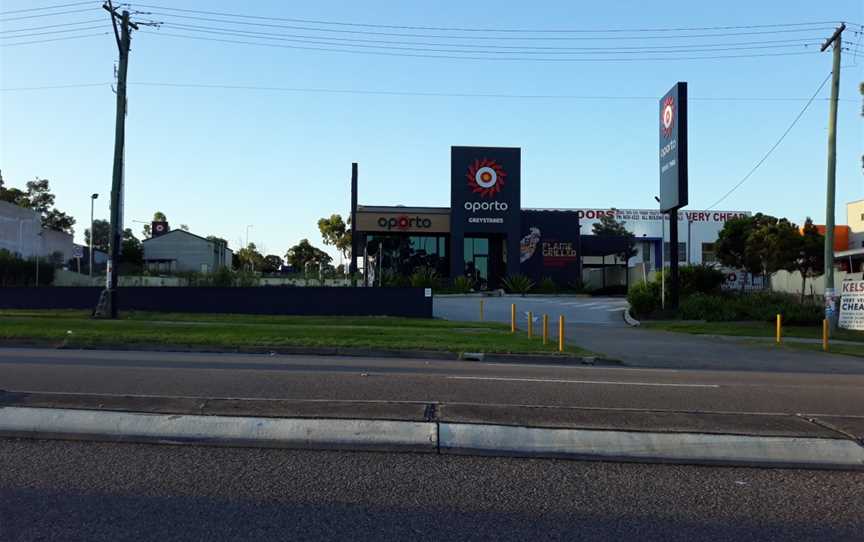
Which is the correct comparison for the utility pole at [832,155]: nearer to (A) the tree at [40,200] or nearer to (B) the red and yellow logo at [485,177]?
(B) the red and yellow logo at [485,177]

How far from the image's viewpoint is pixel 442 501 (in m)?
5.03

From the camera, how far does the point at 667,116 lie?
1251 inches

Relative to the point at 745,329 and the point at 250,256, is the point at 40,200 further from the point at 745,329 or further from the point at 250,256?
the point at 745,329

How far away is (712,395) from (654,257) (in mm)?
64955

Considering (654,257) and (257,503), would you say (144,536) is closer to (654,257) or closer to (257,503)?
(257,503)

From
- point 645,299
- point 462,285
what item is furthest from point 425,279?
point 645,299

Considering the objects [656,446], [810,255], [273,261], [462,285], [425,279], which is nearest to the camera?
[656,446]

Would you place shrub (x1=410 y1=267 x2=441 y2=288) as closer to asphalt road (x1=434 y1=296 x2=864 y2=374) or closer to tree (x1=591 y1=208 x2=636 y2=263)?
asphalt road (x1=434 y1=296 x2=864 y2=374)

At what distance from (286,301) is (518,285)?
22.1 metres

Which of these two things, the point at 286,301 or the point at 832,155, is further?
the point at 286,301

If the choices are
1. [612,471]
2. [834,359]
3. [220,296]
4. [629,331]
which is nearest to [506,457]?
[612,471]

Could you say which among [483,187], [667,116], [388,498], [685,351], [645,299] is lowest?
[685,351]

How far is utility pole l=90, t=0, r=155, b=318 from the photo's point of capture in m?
26.2

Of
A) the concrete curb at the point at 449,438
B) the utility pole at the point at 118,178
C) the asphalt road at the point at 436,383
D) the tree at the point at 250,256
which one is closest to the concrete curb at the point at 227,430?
the concrete curb at the point at 449,438
